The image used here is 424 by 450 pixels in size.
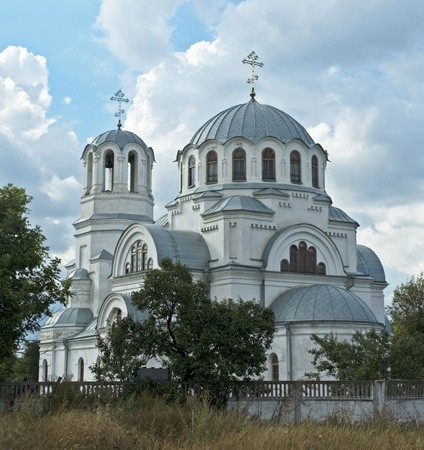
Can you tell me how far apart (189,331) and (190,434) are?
30.3ft

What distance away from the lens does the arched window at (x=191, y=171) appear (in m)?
43.2

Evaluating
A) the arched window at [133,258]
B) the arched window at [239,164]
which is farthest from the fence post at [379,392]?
the arched window at [239,164]

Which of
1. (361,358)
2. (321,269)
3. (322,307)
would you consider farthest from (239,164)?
(361,358)

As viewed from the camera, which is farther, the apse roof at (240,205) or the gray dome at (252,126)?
the gray dome at (252,126)

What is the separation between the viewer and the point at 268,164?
41.8 metres

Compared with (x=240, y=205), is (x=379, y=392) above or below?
below

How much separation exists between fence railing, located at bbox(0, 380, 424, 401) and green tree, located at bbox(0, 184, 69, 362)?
2609mm

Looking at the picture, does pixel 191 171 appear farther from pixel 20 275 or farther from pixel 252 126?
pixel 20 275

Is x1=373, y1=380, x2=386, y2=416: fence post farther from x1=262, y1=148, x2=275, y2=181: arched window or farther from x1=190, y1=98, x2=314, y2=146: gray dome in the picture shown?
x1=190, y1=98, x2=314, y2=146: gray dome

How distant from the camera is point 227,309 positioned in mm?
22609

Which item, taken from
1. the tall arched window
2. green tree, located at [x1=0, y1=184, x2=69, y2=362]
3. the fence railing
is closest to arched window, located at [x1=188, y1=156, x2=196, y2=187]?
the tall arched window

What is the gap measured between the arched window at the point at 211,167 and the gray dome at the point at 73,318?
430 inches

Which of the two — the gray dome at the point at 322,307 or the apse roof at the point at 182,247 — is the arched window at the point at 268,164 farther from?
the gray dome at the point at 322,307

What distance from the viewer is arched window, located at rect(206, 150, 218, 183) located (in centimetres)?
4222
